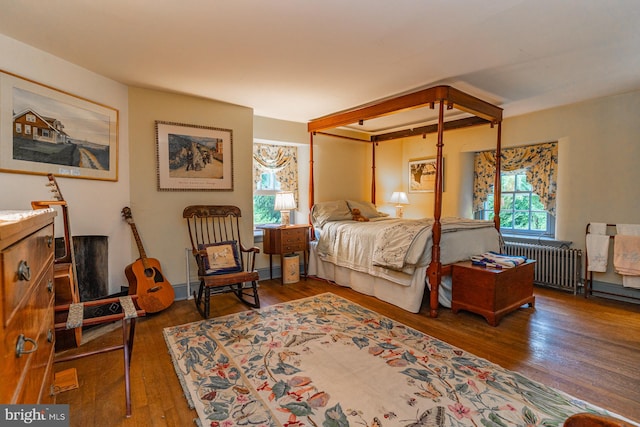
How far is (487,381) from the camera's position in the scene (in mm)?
1930

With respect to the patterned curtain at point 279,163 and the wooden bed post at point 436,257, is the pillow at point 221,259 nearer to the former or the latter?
the patterned curtain at point 279,163

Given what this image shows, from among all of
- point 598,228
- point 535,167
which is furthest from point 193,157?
point 598,228

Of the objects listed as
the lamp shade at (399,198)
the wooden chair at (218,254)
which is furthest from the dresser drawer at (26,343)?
the lamp shade at (399,198)

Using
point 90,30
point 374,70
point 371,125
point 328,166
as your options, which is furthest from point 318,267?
point 90,30

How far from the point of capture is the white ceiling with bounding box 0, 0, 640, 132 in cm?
187

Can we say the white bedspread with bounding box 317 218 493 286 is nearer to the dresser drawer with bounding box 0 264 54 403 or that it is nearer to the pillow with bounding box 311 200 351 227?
the pillow with bounding box 311 200 351 227

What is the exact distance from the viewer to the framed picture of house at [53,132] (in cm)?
222

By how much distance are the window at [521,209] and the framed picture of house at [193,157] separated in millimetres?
4251

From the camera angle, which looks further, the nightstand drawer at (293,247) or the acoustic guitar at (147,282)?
the nightstand drawer at (293,247)

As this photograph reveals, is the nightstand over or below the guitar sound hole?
over

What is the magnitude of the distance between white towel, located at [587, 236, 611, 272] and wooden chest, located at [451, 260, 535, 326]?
1.06 m

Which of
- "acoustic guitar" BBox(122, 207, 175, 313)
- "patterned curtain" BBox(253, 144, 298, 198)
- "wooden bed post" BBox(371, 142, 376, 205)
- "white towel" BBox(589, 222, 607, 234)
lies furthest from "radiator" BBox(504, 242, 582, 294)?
"acoustic guitar" BBox(122, 207, 175, 313)

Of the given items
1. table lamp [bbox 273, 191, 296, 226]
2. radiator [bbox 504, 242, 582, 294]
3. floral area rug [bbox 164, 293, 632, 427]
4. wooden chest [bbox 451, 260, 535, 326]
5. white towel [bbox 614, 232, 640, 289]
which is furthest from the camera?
table lamp [bbox 273, 191, 296, 226]

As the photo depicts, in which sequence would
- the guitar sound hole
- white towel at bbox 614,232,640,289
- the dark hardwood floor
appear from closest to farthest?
the dark hardwood floor, the guitar sound hole, white towel at bbox 614,232,640,289
